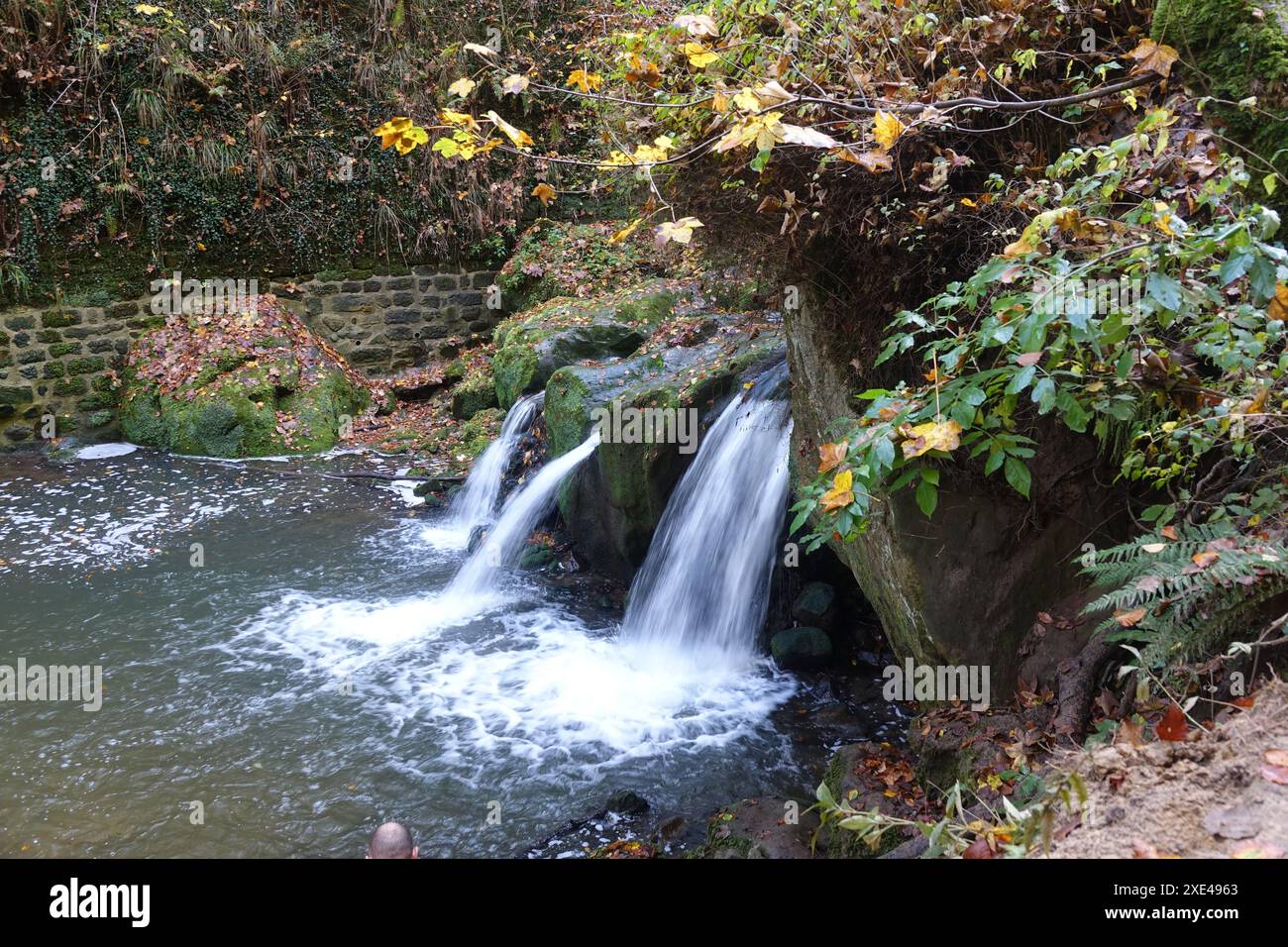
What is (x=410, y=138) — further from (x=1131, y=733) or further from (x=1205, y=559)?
(x=1131, y=733)

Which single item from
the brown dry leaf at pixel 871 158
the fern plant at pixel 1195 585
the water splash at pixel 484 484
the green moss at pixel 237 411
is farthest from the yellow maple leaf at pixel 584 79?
the green moss at pixel 237 411

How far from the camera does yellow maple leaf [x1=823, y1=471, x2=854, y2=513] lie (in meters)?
2.57

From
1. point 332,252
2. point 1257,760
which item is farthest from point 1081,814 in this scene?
point 332,252

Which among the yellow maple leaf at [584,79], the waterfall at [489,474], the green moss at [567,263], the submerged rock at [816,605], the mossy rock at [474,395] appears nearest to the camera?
the yellow maple leaf at [584,79]

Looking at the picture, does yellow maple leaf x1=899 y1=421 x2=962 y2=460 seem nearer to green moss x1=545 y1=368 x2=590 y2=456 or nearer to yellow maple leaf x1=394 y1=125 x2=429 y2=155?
yellow maple leaf x1=394 y1=125 x2=429 y2=155

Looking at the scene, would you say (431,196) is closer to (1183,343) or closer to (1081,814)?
Answer: (1183,343)

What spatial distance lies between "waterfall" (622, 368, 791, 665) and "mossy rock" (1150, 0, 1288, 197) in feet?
11.4

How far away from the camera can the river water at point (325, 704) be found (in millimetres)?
4207

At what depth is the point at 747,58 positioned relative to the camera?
383 centimetres

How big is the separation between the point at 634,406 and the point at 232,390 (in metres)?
6.45

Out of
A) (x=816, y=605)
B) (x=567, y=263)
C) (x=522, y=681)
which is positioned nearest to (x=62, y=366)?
(x=567, y=263)

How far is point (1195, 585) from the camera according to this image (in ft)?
8.19

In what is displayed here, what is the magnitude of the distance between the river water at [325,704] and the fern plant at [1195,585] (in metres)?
2.20

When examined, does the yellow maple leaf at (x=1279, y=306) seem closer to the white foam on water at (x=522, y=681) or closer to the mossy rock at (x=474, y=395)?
the white foam on water at (x=522, y=681)
